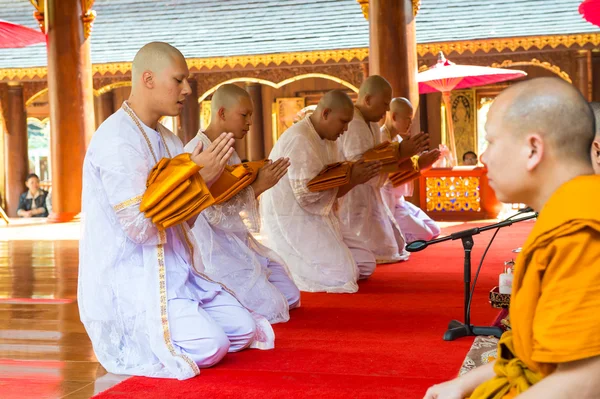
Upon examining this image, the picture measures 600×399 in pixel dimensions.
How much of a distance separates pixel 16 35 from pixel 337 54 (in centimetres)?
516

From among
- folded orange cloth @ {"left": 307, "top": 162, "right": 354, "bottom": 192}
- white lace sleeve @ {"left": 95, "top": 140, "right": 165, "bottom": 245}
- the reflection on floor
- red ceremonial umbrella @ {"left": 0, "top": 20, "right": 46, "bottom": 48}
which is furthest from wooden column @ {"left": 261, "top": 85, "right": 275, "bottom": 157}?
white lace sleeve @ {"left": 95, "top": 140, "right": 165, "bottom": 245}

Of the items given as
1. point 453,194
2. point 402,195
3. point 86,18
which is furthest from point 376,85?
point 86,18

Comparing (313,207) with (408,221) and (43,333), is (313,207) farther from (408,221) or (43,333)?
(408,221)

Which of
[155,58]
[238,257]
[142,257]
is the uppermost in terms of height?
[155,58]

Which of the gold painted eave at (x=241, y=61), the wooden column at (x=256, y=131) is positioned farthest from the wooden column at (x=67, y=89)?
the wooden column at (x=256, y=131)

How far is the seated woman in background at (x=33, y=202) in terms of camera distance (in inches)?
495

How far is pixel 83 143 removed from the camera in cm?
1127

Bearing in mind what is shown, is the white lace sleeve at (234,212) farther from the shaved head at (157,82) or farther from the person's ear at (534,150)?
the person's ear at (534,150)

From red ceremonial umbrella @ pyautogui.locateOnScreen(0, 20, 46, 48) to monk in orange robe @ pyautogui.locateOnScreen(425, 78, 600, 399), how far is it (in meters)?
9.09

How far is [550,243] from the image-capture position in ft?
4.86

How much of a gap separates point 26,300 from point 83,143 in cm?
613

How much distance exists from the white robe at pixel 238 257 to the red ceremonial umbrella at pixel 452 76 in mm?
6544

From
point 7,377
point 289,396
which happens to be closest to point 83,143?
point 7,377

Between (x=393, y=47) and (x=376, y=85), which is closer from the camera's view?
(x=376, y=85)
